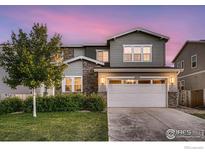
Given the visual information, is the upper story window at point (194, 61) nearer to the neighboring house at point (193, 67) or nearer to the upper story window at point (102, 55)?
the neighboring house at point (193, 67)

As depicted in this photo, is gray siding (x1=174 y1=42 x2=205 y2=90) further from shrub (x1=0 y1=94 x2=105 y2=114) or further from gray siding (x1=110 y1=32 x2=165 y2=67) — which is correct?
shrub (x1=0 y1=94 x2=105 y2=114)

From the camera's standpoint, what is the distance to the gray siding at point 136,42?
13672mm

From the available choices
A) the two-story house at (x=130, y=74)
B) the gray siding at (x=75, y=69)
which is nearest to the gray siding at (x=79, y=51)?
the two-story house at (x=130, y=74)

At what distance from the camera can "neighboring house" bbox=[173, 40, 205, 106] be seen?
13956 mm

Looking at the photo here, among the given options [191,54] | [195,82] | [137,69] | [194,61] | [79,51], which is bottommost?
[195,82]

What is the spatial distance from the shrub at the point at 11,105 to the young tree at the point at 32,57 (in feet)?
6.14

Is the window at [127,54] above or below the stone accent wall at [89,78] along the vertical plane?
above

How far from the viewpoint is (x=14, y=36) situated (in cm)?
835

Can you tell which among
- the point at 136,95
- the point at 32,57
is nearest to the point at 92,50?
the point at 136,95

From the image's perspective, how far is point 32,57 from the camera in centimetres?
823

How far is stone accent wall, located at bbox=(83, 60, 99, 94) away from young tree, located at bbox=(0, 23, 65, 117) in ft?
15.1

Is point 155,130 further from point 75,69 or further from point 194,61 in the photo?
point 194,61

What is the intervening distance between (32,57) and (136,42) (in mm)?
7246
